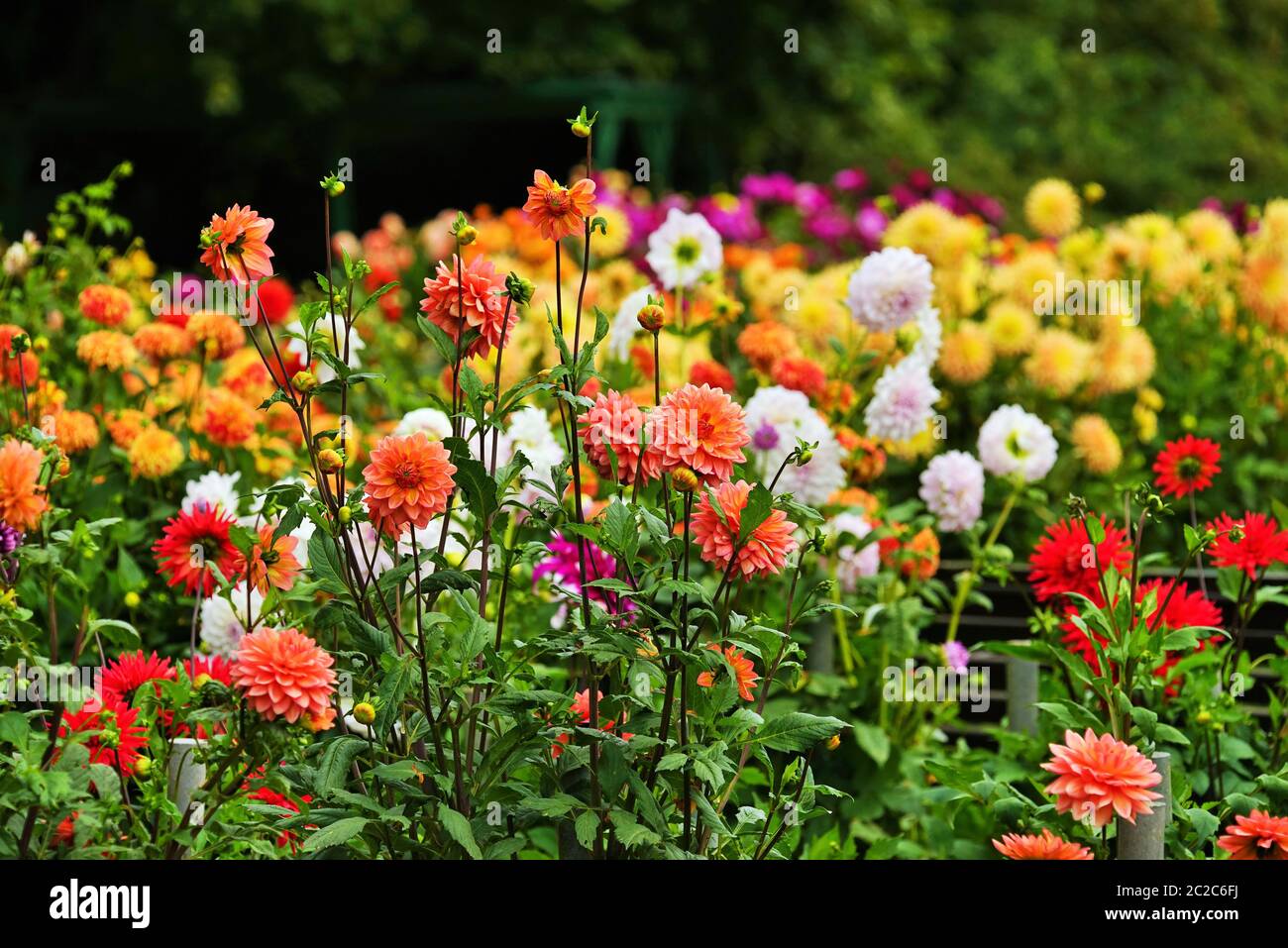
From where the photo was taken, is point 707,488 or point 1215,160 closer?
point 707,488

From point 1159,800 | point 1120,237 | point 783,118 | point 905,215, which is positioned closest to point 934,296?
point 905,215

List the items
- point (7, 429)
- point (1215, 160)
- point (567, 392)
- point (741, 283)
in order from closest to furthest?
point (567, 392), point (7, 429), point (741, 283), point (1215, 160)

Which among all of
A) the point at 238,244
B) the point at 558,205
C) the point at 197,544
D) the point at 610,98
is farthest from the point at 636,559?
the point at 610,98

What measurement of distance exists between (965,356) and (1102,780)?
83.9 inches

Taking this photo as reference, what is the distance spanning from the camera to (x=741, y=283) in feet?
15.0

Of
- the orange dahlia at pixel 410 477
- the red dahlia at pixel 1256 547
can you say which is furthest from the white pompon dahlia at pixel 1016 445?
the orange dahlia at pixel 410 477

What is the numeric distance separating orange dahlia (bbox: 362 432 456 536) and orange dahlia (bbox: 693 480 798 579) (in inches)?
10.9

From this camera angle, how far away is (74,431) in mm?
2650

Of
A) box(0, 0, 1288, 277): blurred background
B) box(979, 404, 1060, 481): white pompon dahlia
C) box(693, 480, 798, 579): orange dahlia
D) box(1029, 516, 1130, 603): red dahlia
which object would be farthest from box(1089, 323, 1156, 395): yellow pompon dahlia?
box(0, 0, 1288, 277): blurred background

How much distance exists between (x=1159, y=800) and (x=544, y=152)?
12.5 meters

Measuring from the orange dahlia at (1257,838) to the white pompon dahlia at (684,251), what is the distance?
168cm
